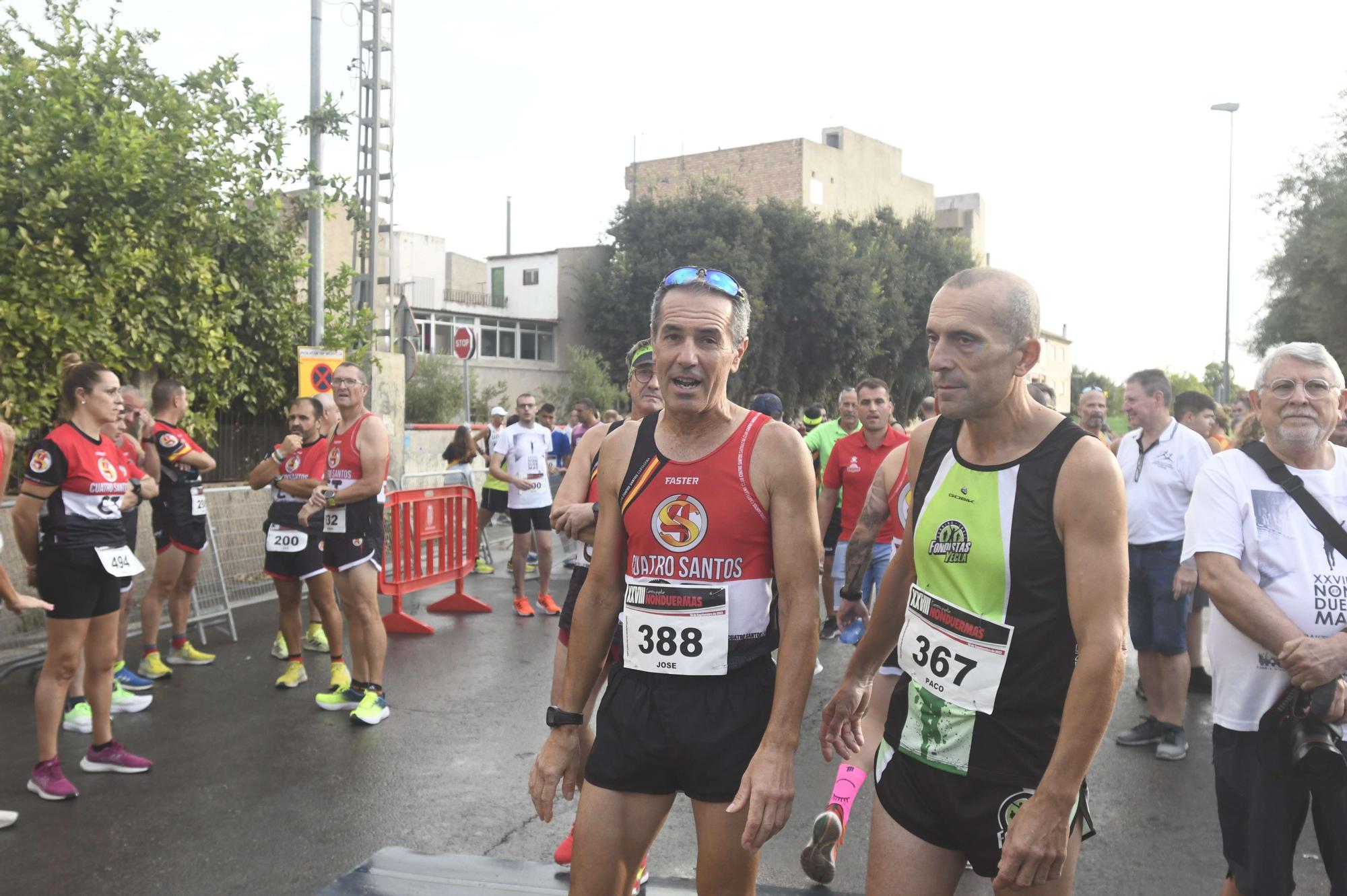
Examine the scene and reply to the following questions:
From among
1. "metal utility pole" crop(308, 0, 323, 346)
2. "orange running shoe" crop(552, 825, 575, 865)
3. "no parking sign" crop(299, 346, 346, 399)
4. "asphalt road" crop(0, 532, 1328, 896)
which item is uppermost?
"metal utility pole" crop(308, 0, 323, 346)

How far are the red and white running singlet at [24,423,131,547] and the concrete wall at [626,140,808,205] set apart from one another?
44807 mm

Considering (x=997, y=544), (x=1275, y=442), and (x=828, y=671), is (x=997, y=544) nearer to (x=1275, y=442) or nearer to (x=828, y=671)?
(x=1275, y=442)

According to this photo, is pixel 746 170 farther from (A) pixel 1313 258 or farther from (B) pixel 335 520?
(B) pixel 335 520

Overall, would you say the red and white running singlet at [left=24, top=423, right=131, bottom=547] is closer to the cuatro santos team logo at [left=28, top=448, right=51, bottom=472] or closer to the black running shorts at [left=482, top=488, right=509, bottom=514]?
the cuatro santos team logo at [left=28, top=448, right=51, bottom=472]

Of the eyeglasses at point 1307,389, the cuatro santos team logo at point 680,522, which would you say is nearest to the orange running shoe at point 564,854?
the cuatro santos team logo at point 680,522

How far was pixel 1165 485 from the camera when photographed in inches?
268

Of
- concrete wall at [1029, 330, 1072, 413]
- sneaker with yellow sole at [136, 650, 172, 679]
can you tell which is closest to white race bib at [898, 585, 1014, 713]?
sneaker with yellow sole at [136, 650, 172, 679]

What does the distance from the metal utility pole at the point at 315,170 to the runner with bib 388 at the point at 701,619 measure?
1102 cm

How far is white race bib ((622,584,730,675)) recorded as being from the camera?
2.82m

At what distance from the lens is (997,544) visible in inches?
98.7

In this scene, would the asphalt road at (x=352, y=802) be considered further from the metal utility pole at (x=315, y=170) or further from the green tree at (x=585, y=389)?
the green tree at (x=585, y=389)

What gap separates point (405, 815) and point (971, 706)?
3.65m

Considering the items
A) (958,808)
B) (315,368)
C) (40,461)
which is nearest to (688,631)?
(958,808)

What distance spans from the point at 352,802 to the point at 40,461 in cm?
244
